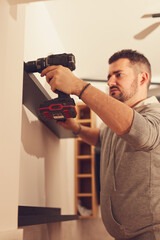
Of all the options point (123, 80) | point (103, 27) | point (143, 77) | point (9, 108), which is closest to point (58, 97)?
point (9, 108)

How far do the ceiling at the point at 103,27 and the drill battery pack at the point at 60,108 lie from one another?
0.96 metres

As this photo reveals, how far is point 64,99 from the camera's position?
1045 mm

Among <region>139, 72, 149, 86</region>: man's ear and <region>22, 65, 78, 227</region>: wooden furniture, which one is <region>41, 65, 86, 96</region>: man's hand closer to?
<region>22, 65, 78, 227</region>: wooden furniture

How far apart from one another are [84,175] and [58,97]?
4.85 feet

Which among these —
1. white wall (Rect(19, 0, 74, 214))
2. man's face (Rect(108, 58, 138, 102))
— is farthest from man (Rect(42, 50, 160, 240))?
white wall (Rect(19, 0, 74, 214))

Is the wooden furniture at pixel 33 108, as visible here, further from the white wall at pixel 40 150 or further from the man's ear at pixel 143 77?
the man's ear at pixel 143 77

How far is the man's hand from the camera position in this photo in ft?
3.35

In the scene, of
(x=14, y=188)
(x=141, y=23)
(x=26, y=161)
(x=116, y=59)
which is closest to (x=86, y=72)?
(x=141, y=23)

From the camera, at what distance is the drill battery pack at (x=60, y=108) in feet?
3.41

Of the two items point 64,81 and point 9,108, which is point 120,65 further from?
point 9,108

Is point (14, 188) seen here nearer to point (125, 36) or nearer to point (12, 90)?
point (12, 90)

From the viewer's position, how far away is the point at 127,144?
1.34 meters

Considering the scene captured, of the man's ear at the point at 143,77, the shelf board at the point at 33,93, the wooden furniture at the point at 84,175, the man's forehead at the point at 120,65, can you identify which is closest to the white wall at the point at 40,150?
the shelf board at the point at 33,93

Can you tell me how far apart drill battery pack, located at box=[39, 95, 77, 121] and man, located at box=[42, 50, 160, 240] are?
0.04 m
